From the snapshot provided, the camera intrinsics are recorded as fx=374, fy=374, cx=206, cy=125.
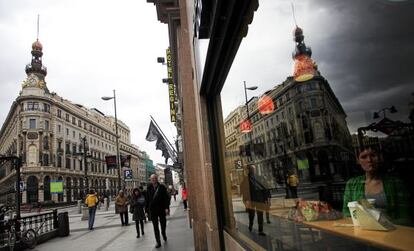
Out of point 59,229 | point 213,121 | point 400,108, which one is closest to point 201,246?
point 213,121

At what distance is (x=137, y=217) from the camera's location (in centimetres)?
1162

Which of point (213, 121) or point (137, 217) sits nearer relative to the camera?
point (213, 121)

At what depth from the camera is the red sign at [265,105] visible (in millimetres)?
2920

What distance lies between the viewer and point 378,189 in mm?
1690

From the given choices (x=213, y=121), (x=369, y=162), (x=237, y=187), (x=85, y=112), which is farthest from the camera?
(x=85, y=112)

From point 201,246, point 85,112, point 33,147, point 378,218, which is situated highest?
point 85,112

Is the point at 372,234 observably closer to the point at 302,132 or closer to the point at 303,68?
the point at 302,132

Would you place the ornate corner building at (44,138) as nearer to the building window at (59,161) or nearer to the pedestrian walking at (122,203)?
the building window at (59,161)

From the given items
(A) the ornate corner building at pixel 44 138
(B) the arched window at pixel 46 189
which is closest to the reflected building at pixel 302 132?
(A) the ornate corner building at pixel 44 138

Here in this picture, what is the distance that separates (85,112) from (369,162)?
303 ft

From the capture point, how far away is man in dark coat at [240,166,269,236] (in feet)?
11.9

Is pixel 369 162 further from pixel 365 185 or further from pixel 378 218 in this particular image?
pixel 378 218

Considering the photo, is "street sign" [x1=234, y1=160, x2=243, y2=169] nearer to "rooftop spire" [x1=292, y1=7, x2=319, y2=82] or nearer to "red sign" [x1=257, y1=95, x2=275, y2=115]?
"red sign" [x1=257, y1=95, x2=275, y2=115]

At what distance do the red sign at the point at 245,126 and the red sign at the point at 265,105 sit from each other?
470 millimetres
